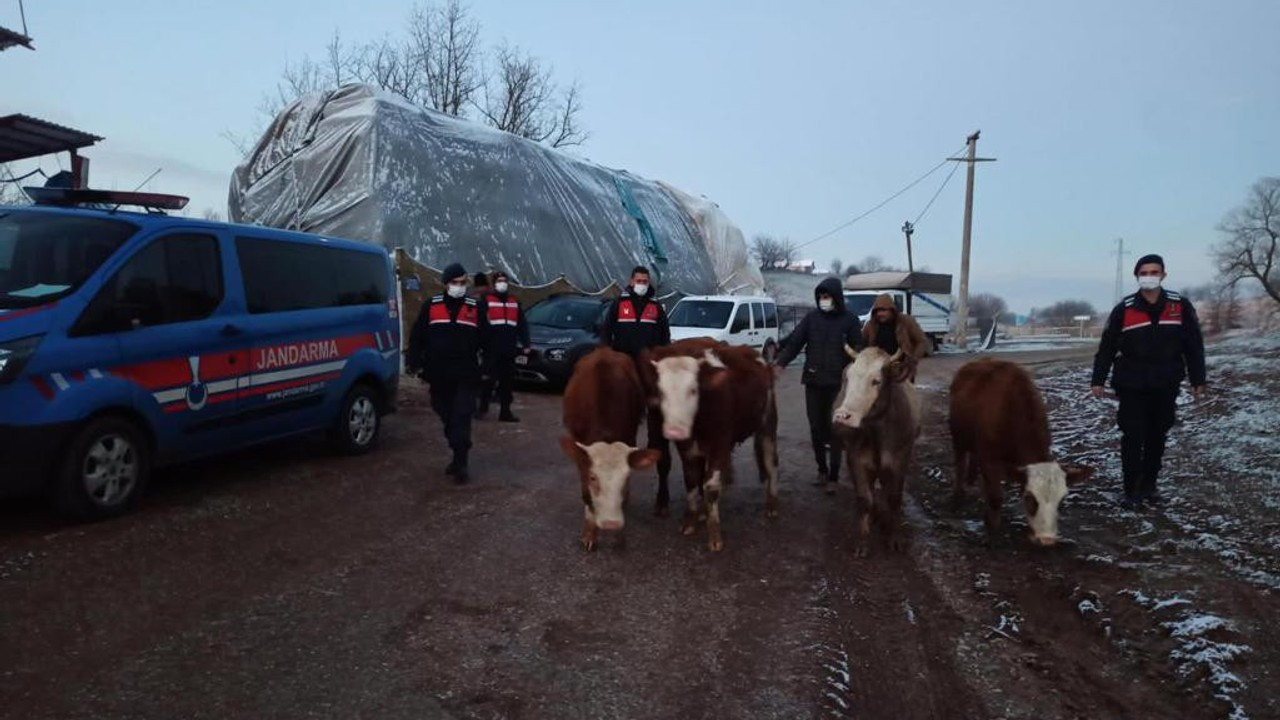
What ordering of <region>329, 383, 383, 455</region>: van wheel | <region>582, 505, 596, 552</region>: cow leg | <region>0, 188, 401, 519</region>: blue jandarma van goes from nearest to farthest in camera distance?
<region>0, 188, 401, 519</region>: blue jandarma van, <region>582, 505, 596, 552</region>: cow leg, <region>329, 383, 383, 455</region>: van wheel

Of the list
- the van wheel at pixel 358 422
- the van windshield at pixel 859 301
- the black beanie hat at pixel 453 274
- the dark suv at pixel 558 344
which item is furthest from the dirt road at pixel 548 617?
the van windshield at pixel 859 301

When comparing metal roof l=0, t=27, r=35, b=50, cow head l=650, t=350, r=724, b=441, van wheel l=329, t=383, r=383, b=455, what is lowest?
van wheel l=329, t=383, r=383, b=455

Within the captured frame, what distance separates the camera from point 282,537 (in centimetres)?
551

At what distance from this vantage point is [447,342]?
7.18 m

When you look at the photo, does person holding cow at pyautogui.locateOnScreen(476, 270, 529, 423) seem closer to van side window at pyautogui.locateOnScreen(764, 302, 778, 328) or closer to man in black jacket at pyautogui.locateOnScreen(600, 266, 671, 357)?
man in black jacket at pyautogui.locateOnScreen(600, 266, 671, 357)

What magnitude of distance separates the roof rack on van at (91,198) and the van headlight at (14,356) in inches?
60.1

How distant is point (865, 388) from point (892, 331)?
175 centimetres

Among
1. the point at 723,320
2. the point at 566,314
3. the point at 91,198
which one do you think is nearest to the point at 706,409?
the point at 91,198

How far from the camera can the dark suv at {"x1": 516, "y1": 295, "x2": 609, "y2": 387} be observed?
1334cm

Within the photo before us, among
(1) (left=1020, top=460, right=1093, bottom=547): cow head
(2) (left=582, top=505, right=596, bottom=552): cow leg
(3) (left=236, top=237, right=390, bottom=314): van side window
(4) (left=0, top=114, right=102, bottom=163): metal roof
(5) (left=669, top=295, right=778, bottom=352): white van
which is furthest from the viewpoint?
(5) (left=669, top=295, right=778, bottom=352): white van

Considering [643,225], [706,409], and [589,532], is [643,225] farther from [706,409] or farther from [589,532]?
[589,532]

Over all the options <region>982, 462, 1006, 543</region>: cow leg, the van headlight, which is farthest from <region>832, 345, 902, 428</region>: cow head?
the van headlight

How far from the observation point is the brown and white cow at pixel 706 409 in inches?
223

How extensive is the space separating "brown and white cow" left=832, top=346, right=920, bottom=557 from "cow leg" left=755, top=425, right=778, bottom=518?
0.93m
